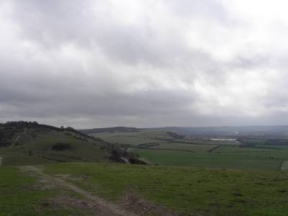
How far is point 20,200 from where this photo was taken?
31.6m

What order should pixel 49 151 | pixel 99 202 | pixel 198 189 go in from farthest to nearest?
pixel 49 151 < pixel 198 189 < pixel 99 202

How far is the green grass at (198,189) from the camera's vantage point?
29091 millimetres

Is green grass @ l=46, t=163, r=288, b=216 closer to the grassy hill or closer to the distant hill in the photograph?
the grassy hill

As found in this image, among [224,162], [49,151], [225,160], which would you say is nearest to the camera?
[49,151]

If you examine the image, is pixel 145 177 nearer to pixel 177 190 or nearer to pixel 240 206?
pixel 177 190

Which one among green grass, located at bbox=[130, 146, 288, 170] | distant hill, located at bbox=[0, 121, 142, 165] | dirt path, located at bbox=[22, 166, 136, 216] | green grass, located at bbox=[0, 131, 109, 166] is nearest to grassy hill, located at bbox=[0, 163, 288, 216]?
dirt path, located at bbox=[22, 166, 136, 216]

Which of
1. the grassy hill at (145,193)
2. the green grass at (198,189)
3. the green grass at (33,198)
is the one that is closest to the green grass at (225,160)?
the green grass at (198,189)

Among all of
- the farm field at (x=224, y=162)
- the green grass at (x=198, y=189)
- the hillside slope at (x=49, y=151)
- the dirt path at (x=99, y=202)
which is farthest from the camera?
the farm field at (x=224, y=162)

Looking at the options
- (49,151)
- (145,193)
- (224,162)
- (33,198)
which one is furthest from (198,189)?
(224,162)

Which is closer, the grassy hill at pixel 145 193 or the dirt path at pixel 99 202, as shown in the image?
the dirt path at pixel 99 202

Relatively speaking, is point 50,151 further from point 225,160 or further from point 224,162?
point 225,160

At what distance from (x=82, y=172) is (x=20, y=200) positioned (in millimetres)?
19948

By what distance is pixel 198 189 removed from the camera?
3709 centimetres

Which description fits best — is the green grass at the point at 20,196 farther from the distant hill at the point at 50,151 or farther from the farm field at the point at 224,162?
the farm field at the point at 224,162
